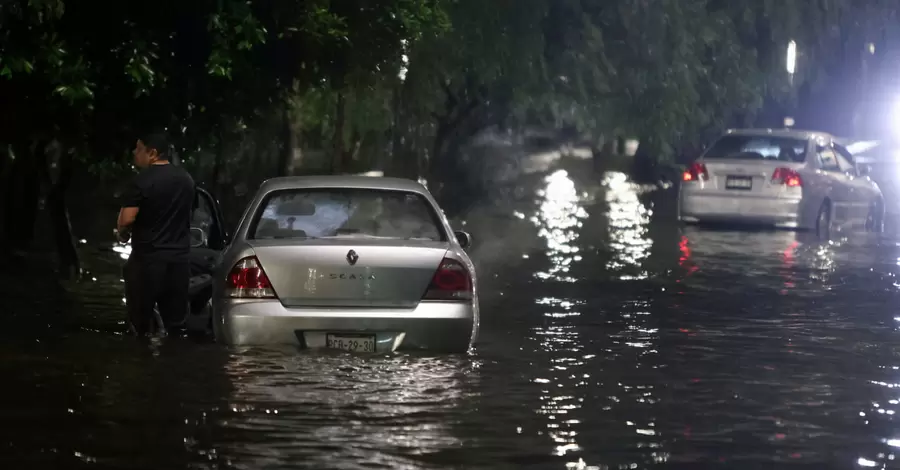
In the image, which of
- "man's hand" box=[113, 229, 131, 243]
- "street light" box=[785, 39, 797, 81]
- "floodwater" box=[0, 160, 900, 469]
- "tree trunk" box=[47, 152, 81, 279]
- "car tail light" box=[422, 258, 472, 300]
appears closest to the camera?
"floodwater" box=[0, 160, 900, 469]

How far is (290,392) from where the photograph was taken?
10109 millimetres

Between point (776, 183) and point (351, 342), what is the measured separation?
14302 millimetres

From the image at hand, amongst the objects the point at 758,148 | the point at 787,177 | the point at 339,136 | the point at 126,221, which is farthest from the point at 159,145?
the point at 339,136

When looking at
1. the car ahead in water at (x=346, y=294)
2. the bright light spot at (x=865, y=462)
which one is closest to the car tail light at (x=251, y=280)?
the car ahead in water at (x=346, y=294)

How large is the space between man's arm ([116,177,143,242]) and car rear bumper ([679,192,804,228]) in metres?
14.2

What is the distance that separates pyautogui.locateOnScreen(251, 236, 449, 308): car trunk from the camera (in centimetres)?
1075

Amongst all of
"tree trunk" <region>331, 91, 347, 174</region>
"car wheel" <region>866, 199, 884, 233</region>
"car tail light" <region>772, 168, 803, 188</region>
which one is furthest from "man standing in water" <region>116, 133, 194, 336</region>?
"tree trunk" <region>331, 91, 347, 174</region>

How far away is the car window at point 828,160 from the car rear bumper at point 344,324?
48.5 feet

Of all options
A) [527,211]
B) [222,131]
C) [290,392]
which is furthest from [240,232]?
[527,211]

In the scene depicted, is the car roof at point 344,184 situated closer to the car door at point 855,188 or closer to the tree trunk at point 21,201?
the tree trunk at point 21,201

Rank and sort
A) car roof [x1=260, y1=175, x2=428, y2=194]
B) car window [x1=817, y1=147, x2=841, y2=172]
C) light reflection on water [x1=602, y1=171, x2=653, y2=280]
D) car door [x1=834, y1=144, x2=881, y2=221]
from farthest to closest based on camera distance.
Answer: car door [x1=834, y1=144, x2=881, y2=221] → car window [x1=817, y1=147, x2=841, y2=172] → light reflection on water [x1=602, y1=171, x2=653, y2=280] → car roof [x1=260, y1=175, x2=428, y2=194]

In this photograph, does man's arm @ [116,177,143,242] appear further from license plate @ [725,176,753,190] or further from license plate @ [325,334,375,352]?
license plate @ [725,176,753,190]

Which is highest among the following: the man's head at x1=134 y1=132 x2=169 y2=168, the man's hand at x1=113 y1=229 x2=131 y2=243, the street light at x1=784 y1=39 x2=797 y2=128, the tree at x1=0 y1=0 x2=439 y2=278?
the street light at x1=784 y1=39 x2=797 y2=128

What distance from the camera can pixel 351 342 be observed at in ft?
35.6
